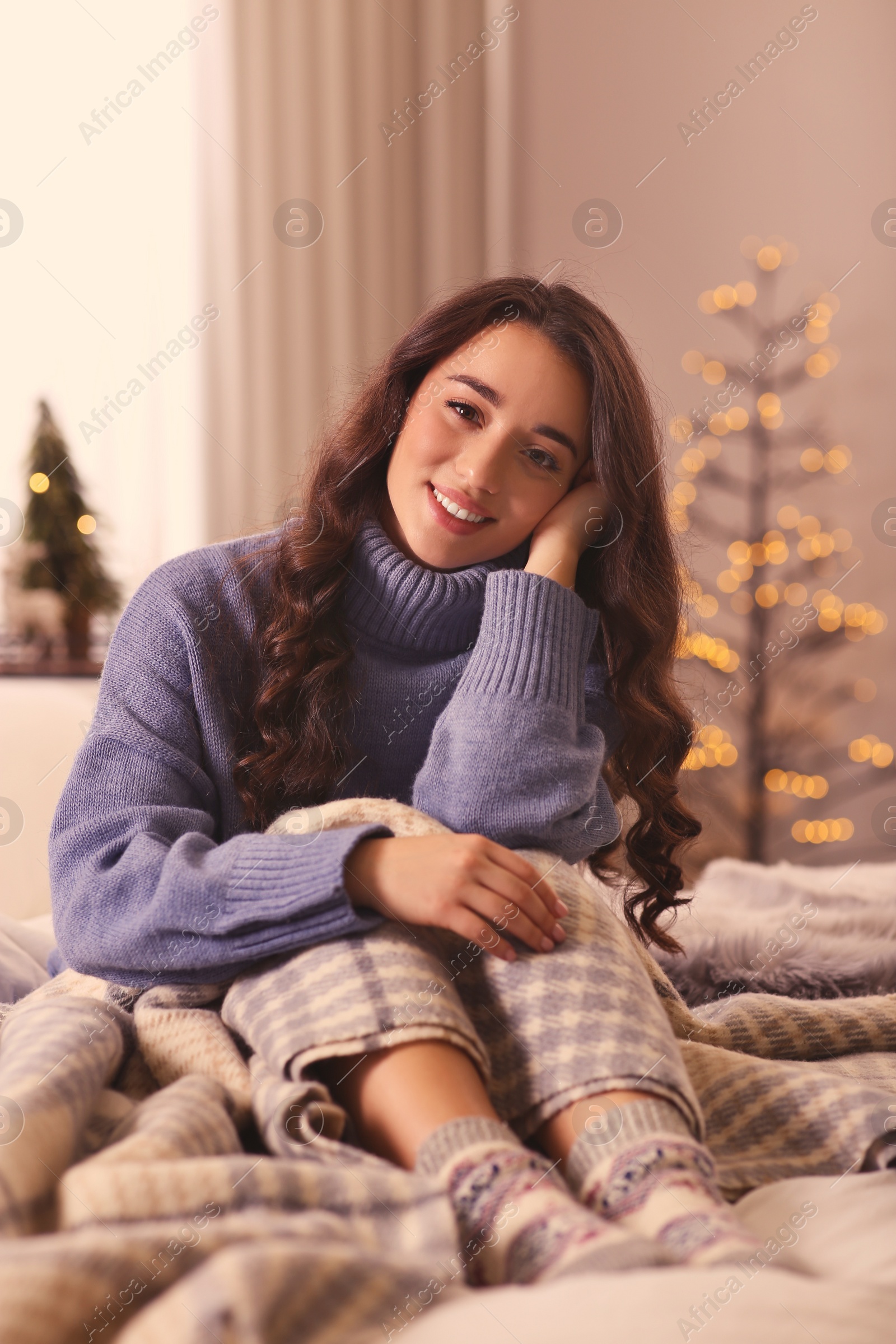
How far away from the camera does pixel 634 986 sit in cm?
81

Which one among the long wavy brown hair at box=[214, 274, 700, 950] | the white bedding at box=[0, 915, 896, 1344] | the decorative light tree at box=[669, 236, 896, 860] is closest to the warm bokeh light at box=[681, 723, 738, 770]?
the decorative light tree at box=[669, 236, 896, 860]

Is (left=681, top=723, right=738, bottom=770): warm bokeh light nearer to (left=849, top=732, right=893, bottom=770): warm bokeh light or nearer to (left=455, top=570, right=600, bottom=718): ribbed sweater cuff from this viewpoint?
(left=849, top=732, right=893, bottom=770): warm bokeh light

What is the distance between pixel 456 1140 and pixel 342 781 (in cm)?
57

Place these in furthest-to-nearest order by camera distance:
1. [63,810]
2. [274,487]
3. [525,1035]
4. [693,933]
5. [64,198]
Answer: [274,487]
[64,198]
[693,933]
[63,810]
[525,1035]

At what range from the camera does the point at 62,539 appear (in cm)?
232

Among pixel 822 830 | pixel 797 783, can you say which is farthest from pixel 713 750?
pixel 822 830

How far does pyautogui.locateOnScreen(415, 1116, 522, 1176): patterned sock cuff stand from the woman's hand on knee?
150 mm

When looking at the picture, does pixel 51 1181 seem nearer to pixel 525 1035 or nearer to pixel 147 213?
pixel 525 1035

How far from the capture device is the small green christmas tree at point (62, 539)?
2318 millimetres

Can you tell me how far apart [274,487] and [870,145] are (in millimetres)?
2065

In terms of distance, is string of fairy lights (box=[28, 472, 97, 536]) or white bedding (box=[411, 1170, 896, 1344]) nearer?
white bedding (box=[411, 1170, 896, 1344])

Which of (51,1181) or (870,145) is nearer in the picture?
(51,1181)

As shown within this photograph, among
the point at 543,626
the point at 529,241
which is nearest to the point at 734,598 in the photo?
the point at 529,241

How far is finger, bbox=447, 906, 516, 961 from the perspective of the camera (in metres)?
0.82
